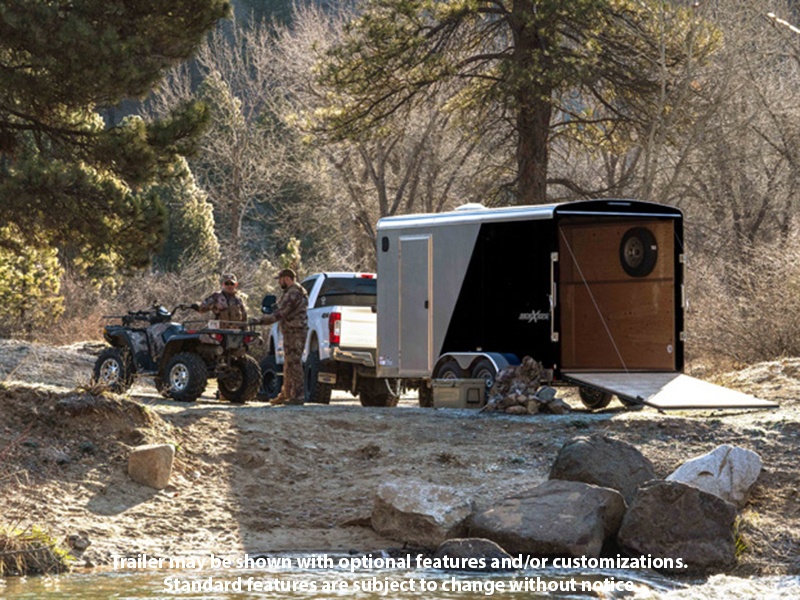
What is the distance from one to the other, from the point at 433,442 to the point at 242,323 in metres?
5.22

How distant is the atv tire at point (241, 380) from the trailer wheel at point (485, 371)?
3.23 m

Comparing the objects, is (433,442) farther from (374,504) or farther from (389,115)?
(389,115)

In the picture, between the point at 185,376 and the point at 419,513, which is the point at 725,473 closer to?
the point at 419,513

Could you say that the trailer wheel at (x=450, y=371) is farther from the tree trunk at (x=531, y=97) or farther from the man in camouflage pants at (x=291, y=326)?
the tree trunk at (x=531, y=97)

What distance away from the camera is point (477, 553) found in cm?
1074

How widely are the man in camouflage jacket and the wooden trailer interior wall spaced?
4412mm

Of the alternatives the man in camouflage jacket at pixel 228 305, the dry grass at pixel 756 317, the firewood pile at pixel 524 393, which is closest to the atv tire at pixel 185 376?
Result: the man in camouflage jacket at pixel 228 305

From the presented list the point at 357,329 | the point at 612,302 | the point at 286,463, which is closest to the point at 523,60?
the point at 357,329

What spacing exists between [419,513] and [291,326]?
22.8ft

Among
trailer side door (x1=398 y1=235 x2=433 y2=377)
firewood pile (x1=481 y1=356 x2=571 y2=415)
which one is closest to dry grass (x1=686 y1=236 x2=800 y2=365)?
trailer side door (x1=398 y1=235 x2=433 y2=377)

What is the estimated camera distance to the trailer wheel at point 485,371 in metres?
17.0

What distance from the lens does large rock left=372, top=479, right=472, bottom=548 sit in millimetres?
11367

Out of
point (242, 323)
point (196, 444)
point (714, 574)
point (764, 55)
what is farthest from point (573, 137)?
point (714, 574)

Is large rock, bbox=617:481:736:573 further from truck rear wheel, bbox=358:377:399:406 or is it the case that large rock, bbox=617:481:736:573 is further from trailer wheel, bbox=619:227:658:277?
truck rear wheel, bbox=358:377:399:406
